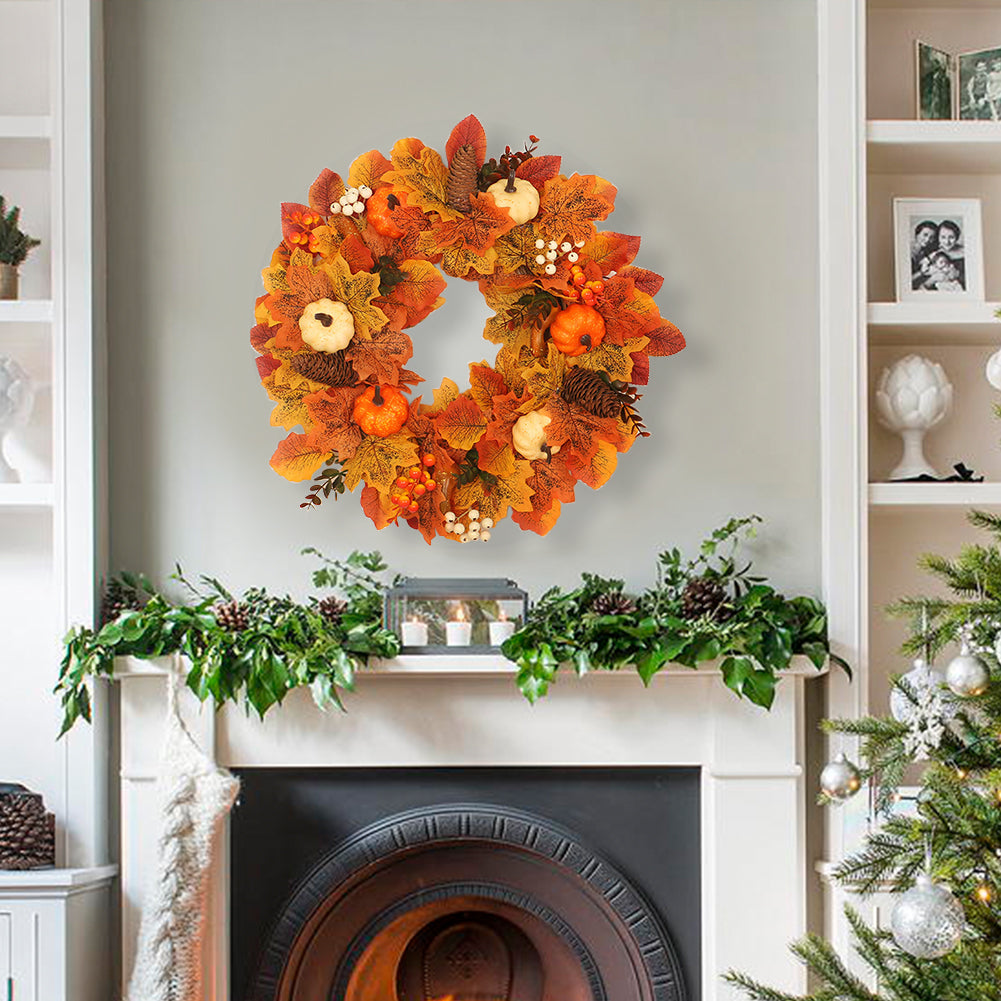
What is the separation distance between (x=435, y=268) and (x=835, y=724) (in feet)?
4.31

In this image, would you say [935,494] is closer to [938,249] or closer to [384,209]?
[938,249]

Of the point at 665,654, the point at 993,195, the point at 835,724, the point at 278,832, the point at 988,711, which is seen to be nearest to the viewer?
the point at 988,711

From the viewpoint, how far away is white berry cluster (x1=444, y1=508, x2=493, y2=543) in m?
2.89

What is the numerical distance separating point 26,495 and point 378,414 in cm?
67

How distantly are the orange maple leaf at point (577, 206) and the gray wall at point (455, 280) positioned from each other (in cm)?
7

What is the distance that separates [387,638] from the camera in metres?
2.74

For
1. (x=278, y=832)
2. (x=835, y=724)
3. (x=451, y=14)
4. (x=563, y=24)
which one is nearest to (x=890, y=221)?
(x=563, y=24)

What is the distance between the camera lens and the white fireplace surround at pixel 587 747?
2.81 metres

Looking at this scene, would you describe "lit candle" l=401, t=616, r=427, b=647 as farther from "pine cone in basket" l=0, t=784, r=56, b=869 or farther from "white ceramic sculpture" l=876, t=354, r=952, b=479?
"white ceramic sculpture" l=876, t=354, r=952, b=479

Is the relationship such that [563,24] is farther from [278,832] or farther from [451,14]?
[278,832]

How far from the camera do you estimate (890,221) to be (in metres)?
3.05

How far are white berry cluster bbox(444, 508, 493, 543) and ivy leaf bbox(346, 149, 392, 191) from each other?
2.14ft

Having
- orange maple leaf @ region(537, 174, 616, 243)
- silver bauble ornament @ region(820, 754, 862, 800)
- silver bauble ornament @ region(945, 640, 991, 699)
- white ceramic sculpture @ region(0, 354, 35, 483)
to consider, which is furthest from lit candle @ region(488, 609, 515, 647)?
silver bauble ornament @ region(945, 640, 991, 699)

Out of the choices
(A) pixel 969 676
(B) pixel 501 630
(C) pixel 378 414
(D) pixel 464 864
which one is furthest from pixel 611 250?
(A) pixel 969 676
